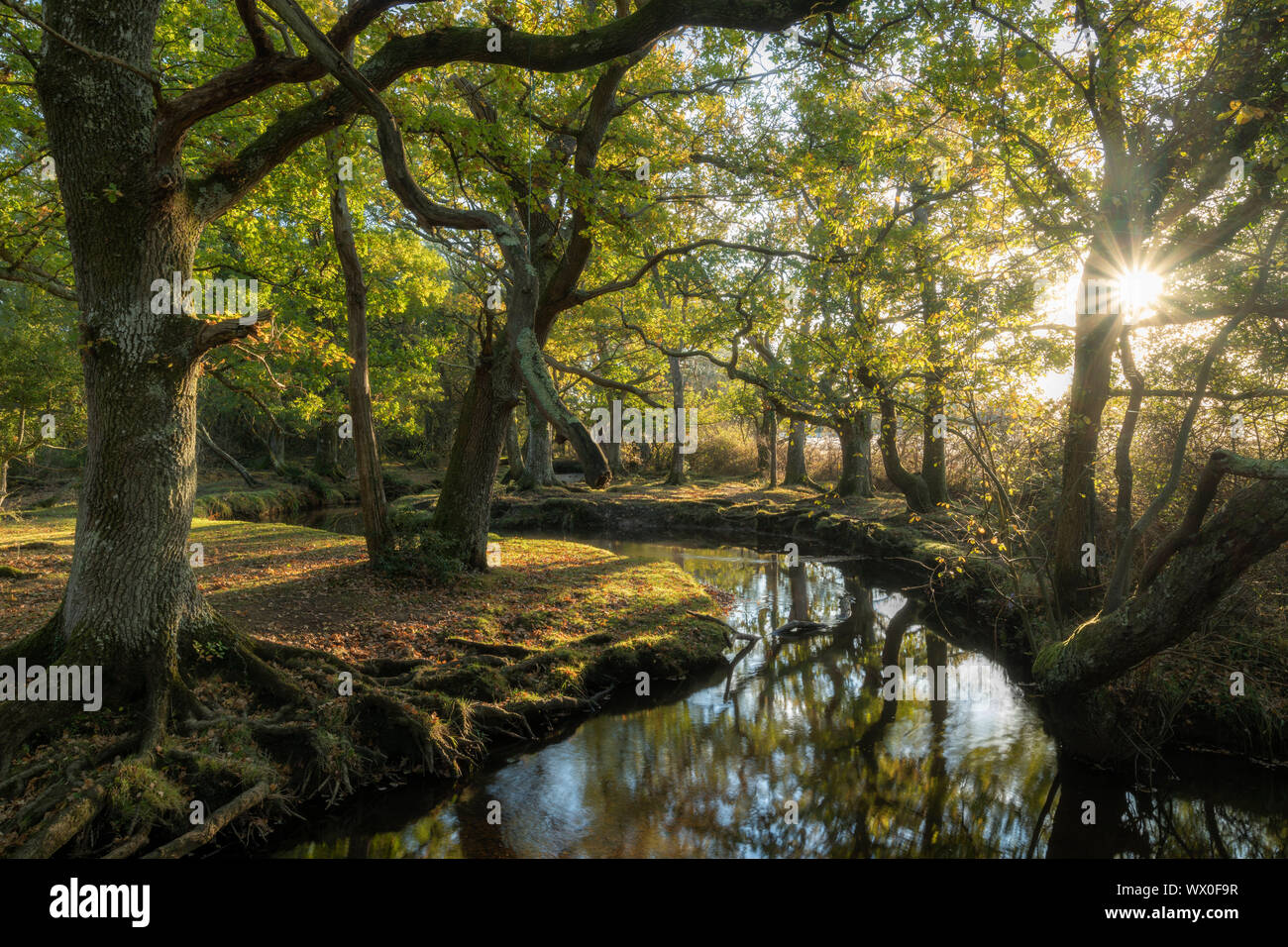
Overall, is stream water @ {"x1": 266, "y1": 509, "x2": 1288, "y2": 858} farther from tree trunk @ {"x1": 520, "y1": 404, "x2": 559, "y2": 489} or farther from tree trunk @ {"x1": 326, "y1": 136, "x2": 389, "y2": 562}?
tree trunk @ {"x1": 520, "y1": 404, "x2": 559, "y2": 489}

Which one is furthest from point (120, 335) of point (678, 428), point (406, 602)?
point (678, 428)

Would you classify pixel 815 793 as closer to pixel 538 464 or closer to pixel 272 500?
pixel 538 464

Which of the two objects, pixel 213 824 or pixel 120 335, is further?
pixel 120 335

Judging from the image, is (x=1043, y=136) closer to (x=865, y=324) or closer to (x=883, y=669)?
(x=865, y=324)

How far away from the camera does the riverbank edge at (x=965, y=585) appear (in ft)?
23.8

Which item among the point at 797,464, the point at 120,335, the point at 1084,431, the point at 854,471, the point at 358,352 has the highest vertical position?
the point at 358,352

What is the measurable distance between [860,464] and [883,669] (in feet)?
46.3

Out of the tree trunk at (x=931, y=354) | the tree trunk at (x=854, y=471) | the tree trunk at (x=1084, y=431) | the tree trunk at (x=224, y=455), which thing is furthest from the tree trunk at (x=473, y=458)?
the tree trunk at (x=854, y=471)

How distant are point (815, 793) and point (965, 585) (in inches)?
318

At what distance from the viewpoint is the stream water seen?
18.6 ft

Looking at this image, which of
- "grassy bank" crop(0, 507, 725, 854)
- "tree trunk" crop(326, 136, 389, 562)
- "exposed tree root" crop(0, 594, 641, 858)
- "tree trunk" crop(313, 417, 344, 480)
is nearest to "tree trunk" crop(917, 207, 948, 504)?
"grassy bank" crop(0, 507, 725, 854)

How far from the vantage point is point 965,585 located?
13.1 meters

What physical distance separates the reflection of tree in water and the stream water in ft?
0.07
